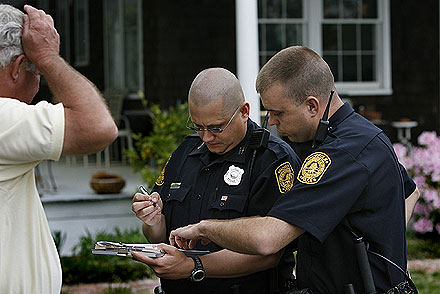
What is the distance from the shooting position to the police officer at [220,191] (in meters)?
2.71

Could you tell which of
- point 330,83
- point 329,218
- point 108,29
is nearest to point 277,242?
point 329,218

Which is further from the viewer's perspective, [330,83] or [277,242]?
[330,83]

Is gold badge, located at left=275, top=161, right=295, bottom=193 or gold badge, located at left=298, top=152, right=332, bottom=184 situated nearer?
gold badge, located at left=298, top=152, right=332, bottom=184

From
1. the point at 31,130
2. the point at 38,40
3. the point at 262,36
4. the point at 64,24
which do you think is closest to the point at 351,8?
the point at 262,36

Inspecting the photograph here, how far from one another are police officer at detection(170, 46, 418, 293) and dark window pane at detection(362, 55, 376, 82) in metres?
8.20

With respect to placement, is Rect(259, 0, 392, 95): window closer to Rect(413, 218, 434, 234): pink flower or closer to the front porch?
Rect(413, 218, 434, 234): pink flower

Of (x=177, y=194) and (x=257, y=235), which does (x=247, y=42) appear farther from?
(x=257, y=235)

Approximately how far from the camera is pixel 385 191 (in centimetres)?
242

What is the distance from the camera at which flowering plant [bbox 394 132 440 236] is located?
278 inches

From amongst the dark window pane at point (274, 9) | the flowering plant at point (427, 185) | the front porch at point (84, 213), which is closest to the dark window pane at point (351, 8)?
the dark window pane at point (274, 9)

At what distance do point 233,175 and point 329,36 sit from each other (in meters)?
7.92

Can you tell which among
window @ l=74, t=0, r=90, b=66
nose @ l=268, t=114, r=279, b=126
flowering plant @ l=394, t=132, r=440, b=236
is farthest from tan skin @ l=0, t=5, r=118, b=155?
window @ l=74, t=0, r=90, b=66

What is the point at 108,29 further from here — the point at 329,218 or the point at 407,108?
the point at 329,218

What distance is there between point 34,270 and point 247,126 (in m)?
1.18
